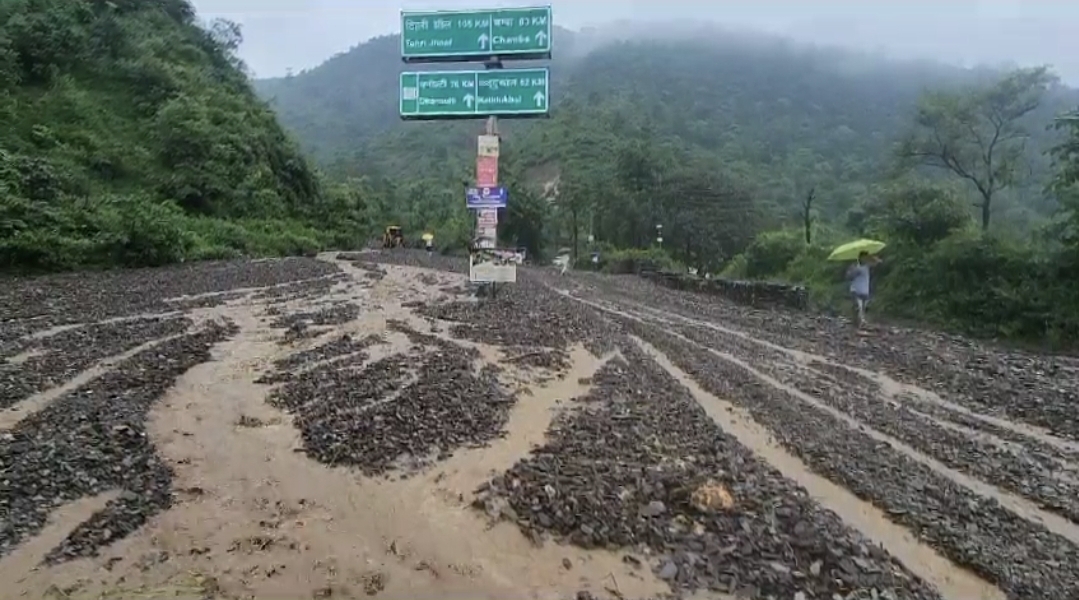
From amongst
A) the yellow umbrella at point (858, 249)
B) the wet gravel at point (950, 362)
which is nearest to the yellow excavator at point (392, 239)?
the wet gravel at point (950, 362)

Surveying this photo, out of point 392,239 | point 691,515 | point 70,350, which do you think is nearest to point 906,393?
point 691,515

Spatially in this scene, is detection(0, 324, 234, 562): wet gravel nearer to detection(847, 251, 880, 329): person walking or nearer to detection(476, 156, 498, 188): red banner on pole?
detection(476, 156, 498, 188): red banner on pole

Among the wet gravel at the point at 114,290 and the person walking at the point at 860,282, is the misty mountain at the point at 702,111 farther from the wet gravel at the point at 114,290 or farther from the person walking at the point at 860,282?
the wet gravel at the point at 114,290

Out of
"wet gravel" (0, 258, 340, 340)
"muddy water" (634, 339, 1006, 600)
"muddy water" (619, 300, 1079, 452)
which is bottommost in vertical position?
"muddy water" (619, 300, 1079, 452)

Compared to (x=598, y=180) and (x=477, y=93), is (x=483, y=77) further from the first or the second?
(x=598, y=180)

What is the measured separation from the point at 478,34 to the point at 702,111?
2980 inches

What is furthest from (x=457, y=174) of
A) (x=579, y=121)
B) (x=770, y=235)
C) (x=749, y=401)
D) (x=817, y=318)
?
(x=749, y=401)

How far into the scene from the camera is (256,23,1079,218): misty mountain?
6019cm

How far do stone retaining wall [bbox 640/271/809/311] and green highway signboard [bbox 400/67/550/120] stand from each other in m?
12.6

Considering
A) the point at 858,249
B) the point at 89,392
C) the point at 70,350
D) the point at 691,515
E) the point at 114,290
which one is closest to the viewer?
the point at 691,515

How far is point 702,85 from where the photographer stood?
100438 mm

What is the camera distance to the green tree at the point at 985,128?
28.7 meters

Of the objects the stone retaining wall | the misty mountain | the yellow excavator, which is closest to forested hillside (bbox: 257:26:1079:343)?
the misty mountain

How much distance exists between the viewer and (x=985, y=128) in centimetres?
2934
